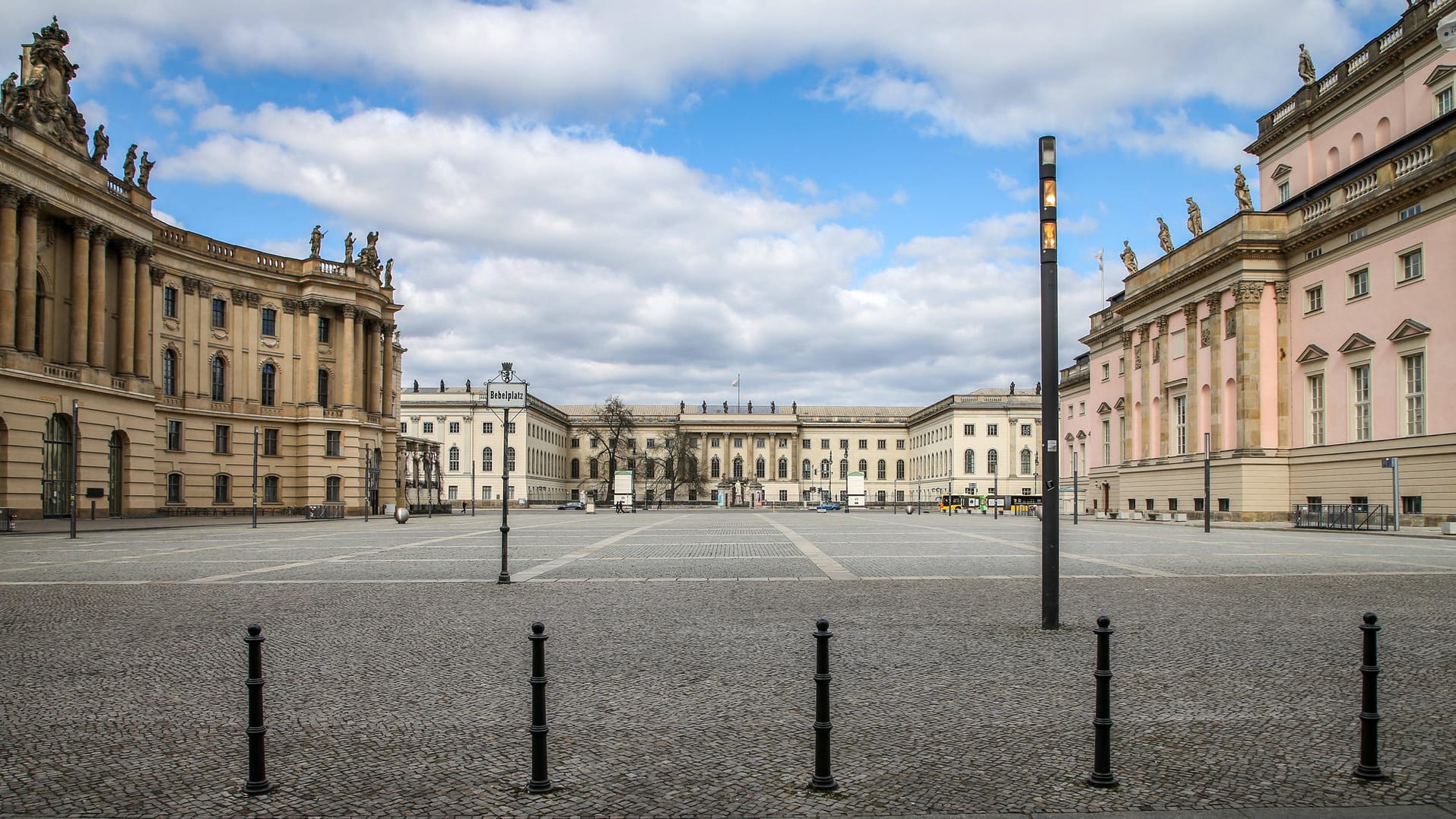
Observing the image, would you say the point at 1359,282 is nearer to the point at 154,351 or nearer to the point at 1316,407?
the point at 1316,407

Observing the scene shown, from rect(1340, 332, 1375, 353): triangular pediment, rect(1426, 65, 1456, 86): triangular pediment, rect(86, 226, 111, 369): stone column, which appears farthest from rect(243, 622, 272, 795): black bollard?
rect(1426, 65, 1456, 86): triangular pediment

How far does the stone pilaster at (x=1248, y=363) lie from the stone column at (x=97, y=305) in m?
53.3

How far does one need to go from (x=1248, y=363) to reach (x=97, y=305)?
53.9m

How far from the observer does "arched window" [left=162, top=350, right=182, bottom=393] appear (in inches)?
2109

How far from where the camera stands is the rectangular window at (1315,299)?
4509cm

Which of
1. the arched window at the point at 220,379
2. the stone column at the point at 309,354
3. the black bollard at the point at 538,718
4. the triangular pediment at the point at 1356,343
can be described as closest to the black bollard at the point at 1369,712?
the black bollard at the point at 538,718

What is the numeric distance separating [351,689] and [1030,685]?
571 centimetres

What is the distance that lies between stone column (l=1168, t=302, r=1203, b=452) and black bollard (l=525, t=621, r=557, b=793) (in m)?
54.0

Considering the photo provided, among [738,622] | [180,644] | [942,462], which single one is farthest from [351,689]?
[942,462]

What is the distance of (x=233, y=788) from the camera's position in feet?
18.8

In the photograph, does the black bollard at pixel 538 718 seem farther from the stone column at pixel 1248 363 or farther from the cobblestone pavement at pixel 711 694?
the stone column at pixel 1248 363

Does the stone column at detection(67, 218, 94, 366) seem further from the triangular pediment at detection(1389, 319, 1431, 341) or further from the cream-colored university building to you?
the triangular pediment at detection(1389, 319, 1431, 341)

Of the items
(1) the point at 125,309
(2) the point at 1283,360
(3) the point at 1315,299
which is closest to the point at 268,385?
(1) the point at 125,309

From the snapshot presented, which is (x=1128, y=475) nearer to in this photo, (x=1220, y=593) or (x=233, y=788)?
(x=1220, y=593)
